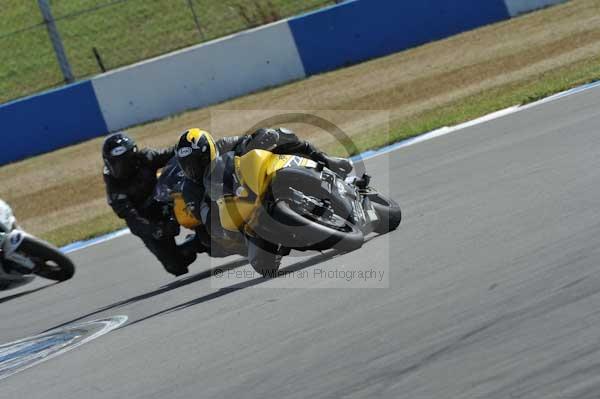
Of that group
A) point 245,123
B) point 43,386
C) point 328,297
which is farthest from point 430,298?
point 245,123

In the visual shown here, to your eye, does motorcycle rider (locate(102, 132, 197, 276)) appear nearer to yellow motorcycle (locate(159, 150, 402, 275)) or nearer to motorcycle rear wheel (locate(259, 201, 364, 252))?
yellow motorcycle (locate(159, 150, 402, 275))

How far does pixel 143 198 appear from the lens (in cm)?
980

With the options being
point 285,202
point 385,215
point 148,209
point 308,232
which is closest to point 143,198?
point 148,209

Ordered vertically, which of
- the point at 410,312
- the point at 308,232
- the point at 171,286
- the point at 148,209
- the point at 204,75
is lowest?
the point at 204,75

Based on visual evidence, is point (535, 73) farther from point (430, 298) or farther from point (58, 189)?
point (430, 298)

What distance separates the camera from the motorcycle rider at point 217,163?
727 cm

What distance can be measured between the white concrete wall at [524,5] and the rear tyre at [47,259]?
12.3 m

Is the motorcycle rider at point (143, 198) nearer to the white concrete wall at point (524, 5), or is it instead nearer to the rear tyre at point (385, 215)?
the rear tyre at point (385, 215)

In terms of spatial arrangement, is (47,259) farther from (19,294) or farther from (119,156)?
(119,156)

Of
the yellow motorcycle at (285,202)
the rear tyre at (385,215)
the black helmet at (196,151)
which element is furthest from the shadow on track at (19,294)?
the rear tyre at (385,215)

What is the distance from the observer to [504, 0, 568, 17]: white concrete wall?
65.4ft

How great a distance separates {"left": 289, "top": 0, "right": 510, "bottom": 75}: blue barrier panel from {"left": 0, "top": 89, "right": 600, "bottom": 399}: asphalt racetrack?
33.0ft

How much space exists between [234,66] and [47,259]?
401 inches

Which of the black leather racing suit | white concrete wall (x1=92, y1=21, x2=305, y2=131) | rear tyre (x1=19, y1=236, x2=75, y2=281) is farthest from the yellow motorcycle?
white concrete wall (x1=92, y1=21, x2=305, y2=131)
